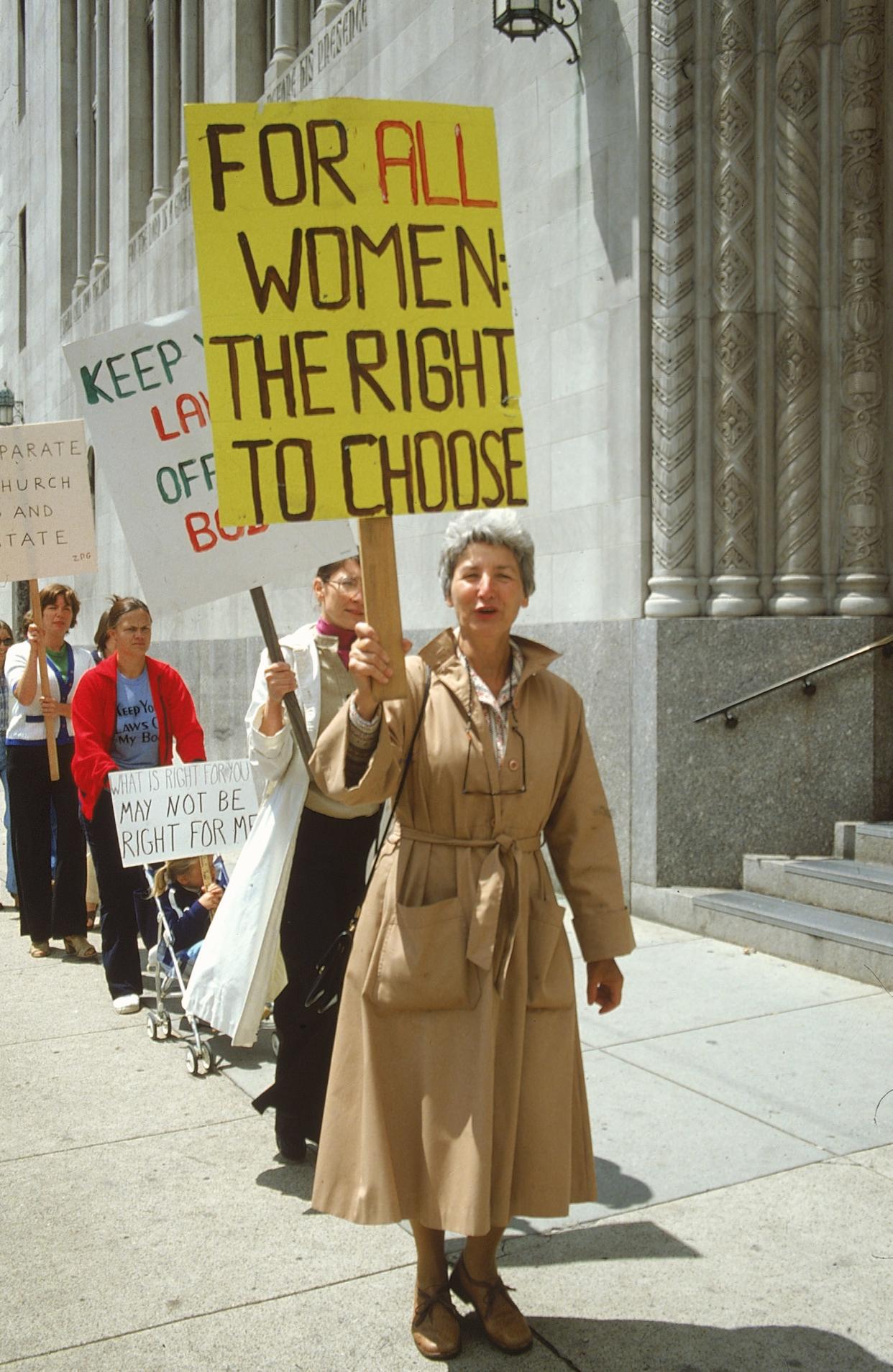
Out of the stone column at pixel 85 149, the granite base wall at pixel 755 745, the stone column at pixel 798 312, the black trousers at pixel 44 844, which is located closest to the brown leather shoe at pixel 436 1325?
the granite base wall at pixel 755 745

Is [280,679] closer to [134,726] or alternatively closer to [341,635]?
[341,635]

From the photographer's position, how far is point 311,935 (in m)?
4.57

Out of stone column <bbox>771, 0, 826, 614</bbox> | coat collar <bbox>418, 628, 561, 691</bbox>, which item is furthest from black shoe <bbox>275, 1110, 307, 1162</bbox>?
stone column <bbox>771, 0, 826, 614</bbox>

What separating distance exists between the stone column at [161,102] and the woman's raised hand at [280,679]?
15.8m

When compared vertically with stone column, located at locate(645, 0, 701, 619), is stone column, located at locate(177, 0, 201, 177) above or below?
above

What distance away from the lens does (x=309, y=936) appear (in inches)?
180

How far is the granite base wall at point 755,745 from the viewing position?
768 centimetres

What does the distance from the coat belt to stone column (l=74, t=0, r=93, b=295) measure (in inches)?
835

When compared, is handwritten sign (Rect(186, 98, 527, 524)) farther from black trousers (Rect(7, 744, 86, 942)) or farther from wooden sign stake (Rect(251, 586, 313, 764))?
black trousers (Rect(7, 744, 86, 942))

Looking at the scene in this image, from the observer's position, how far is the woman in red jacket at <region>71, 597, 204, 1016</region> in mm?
6586

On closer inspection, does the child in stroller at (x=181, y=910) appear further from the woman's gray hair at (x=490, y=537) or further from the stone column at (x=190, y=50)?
the stone column at (x=190, y=50)

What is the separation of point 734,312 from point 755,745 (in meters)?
2.44

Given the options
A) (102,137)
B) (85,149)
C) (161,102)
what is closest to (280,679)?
(161,102)

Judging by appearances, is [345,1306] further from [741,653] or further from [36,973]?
[741,653]
